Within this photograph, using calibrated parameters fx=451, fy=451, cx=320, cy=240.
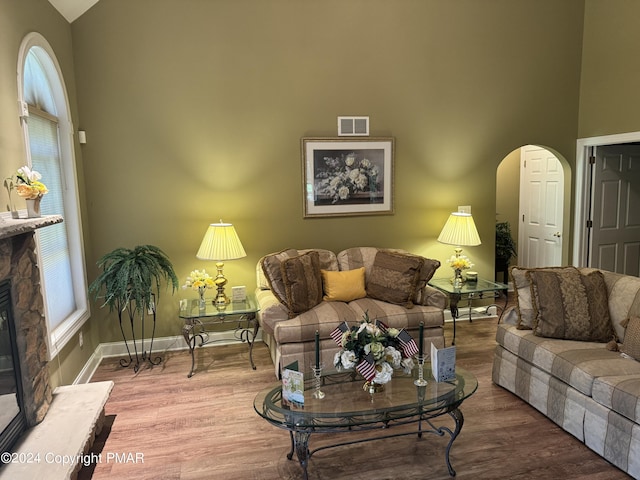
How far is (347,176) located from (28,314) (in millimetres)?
3124

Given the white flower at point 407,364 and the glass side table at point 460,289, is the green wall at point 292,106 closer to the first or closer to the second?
the glass side table at point 460,289

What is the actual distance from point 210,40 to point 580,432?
431 cm

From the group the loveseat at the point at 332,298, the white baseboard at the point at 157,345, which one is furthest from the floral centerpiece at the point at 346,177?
the white baseboard at the point at 157,345

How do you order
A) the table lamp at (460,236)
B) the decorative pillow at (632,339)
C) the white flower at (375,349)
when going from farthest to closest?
the table lamp at (460,236) < the decorative pillow at (632,339) < the white flower at (375,349)

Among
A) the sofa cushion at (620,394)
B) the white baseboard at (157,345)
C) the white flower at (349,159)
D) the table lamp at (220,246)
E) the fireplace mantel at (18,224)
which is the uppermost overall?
the white flower at (349,159)

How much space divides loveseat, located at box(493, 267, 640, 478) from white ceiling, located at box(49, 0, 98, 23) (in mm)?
4131

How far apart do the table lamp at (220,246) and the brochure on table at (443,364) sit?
2.08 metres

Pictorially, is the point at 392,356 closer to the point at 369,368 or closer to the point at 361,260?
the point at 369,368

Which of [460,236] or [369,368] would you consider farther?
[460,236]

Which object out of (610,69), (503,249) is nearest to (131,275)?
(503,249)

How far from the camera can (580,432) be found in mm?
2764

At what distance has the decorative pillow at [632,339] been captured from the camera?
110 inches

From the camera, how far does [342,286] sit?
4.07m

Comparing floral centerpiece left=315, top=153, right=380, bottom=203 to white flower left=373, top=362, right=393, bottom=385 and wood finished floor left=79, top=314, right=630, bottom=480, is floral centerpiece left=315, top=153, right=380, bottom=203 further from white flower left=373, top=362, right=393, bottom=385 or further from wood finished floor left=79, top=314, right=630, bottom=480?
white flower left=373, top=362, right=393, bottom=385
